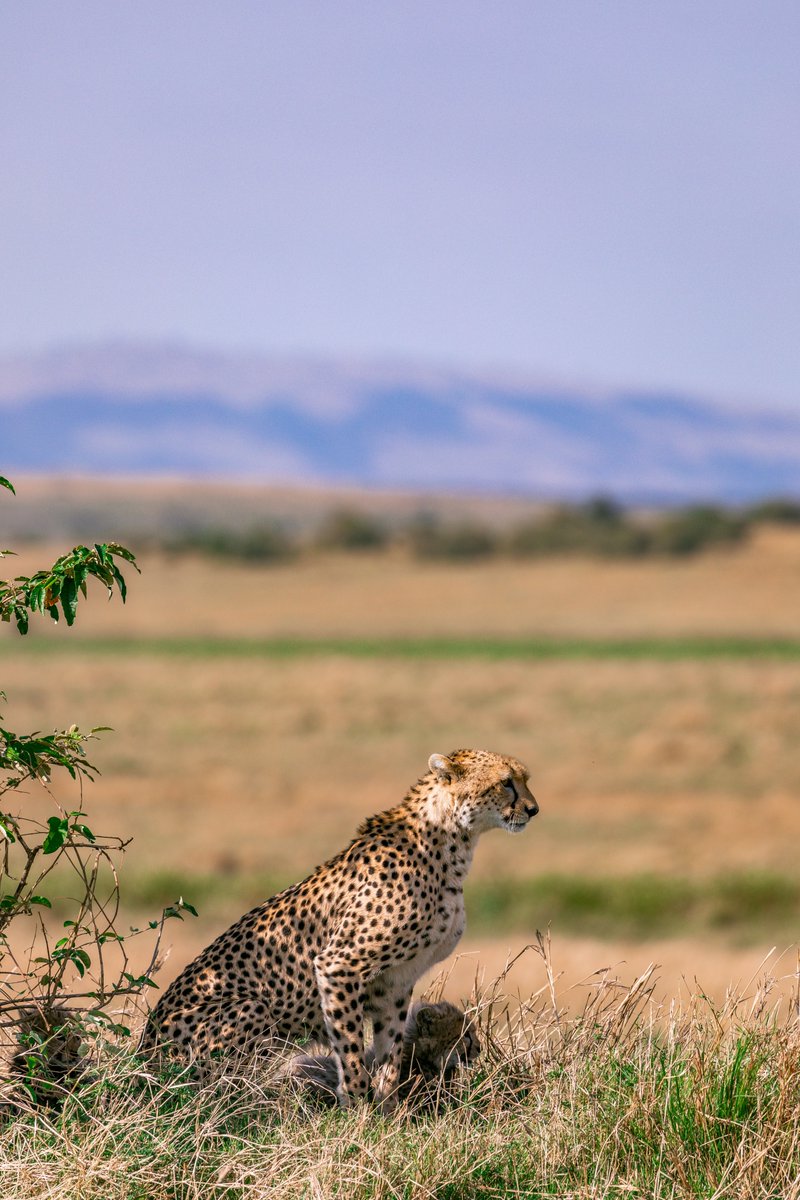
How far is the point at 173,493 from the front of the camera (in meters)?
168

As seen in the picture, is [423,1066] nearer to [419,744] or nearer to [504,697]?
[419,744]

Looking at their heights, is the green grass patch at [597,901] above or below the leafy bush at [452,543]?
below

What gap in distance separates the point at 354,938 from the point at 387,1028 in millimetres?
412

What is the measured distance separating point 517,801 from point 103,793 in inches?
1515

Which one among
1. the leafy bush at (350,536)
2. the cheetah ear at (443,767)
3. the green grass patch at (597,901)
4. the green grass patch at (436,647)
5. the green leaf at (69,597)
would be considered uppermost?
the leafy bush at (350,536)

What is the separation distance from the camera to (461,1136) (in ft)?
18.3

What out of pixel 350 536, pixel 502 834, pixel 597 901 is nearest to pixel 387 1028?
pixel 597 901

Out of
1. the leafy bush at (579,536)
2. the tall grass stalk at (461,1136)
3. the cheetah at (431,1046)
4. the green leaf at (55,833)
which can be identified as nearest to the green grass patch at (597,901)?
the cheetah at (431,1046)

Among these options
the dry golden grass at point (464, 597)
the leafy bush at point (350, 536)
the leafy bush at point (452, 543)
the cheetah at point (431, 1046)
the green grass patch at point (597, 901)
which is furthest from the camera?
the leafy bush at point (350, 536)

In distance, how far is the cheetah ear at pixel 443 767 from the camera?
584cm

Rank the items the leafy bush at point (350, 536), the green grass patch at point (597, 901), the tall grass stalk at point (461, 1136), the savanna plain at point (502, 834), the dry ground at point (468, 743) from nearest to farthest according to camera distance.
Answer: the tall grass stalk at point (461, 1136) < the savanna plain at point (502, 834) < the green grass patch at point (597, 901) < the dry ground at point (468, 743) < the leafy bush at point (350, 536)

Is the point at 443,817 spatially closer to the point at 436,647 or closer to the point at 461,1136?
the point at 461,1136

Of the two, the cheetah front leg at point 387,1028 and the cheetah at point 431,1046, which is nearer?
the cheetah front leg at point 387,1028

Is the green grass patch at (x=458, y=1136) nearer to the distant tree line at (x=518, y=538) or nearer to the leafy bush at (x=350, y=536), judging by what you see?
the distant tree line at (x=518, y=538)
